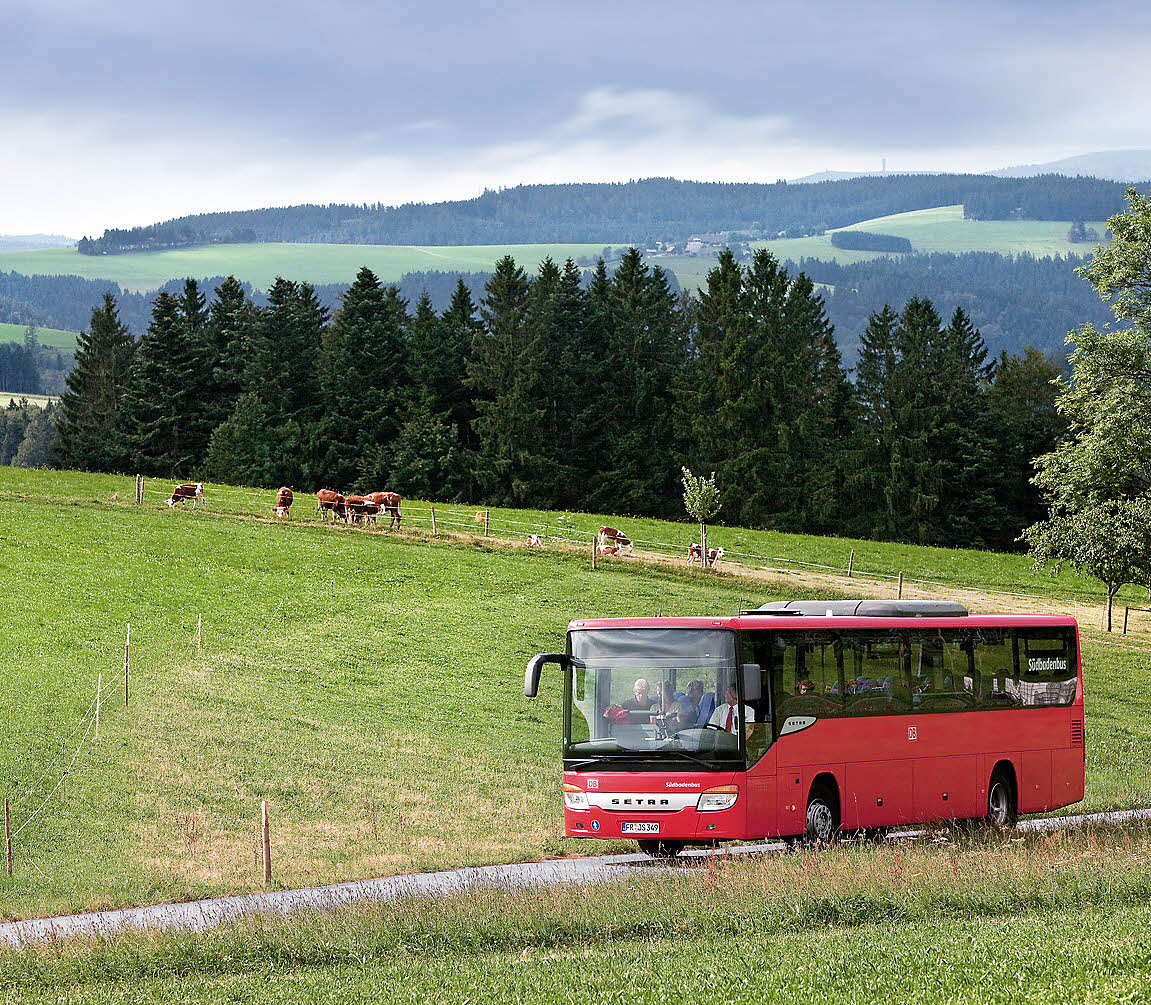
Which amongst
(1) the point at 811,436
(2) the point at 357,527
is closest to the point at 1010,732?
(2) the point at 357,527

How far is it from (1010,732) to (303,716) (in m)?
16.4

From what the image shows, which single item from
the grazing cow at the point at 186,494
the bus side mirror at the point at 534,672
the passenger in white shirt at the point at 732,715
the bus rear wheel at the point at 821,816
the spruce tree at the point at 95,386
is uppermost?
the spruce tree at the point at 95,386

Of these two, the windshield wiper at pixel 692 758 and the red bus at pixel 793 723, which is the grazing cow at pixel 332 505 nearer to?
the red bus at pixel 793 723

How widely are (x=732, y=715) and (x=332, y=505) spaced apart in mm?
47011

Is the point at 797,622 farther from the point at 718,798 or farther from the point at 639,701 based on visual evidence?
the point at 718,798

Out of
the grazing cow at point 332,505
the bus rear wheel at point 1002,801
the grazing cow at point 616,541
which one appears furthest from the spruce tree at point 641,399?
the bus rear wheel at point 1002,801

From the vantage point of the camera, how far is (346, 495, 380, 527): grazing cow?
2459 inches

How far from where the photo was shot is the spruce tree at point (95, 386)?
354ft

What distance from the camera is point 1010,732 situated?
23.4m

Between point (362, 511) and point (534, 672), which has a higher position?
point (534, 672)

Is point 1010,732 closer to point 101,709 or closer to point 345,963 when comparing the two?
point 345,963

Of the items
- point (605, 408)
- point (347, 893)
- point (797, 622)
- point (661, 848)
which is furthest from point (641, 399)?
point (347, 893)

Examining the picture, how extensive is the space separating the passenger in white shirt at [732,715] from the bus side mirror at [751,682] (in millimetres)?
164

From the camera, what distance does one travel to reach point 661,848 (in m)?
20.5
